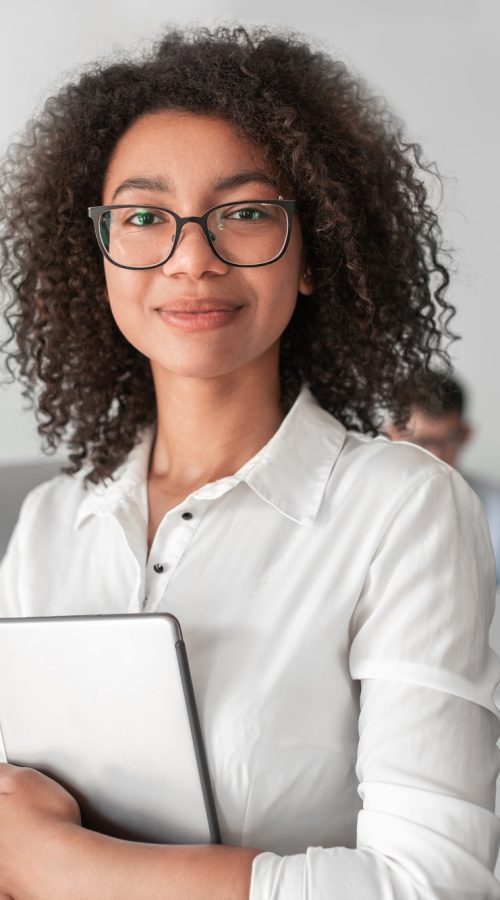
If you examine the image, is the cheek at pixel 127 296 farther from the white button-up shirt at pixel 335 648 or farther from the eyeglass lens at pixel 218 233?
the white button-up shirt at pixel 335 648

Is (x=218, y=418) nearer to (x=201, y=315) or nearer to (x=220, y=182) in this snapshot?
(x=201, y=315)

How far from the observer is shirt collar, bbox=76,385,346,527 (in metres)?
1.28

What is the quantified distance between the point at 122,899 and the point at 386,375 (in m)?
0.80

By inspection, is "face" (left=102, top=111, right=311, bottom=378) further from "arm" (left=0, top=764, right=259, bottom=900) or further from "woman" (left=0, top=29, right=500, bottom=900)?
"arm" (left=0, top=764, right=259, bottom=900)

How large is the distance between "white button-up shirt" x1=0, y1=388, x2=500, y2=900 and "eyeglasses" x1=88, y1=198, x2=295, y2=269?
0.23m

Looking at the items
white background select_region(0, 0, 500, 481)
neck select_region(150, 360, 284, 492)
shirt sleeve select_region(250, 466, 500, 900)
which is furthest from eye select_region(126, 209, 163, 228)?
white background select_region(0, 0, 500, 481)

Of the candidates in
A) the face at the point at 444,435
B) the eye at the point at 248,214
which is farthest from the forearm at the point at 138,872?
the face at the point at 444,435

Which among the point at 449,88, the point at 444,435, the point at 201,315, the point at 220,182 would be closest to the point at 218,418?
the point at 201,315

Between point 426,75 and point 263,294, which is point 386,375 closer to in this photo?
point 263,294

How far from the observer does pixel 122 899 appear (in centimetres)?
107

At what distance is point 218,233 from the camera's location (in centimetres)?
126

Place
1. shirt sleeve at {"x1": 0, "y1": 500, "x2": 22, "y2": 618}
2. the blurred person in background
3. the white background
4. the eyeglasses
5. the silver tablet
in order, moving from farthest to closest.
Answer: the white background → the blurred person in background → shirt sleeve at {"x1": 0, "y1": 500, "x2": 22, "y2": 618} → the eyeglasses → the silver tablet

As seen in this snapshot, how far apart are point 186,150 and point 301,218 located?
0.61 feet

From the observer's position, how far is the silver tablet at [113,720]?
45.4 inches
